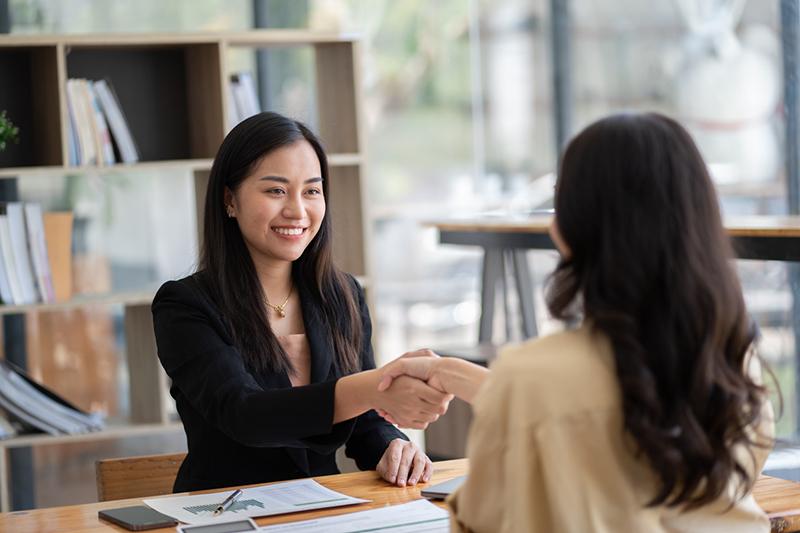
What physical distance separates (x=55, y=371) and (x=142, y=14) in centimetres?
156

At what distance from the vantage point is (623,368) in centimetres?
128

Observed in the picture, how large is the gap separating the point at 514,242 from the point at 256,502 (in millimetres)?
2621

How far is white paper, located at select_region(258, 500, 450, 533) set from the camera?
→ 175cm

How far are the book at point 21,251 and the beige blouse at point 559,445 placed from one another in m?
2.77

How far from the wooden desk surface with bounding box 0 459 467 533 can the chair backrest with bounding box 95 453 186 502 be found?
0.26 metres

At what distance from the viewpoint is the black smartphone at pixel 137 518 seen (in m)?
1.79

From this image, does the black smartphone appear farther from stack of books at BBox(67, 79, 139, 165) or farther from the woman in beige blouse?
stack of books at BBox(67, 79, 139, 165)

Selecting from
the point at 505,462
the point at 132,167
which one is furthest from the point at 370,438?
the point at 132,167

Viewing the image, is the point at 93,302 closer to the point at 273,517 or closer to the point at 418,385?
the point at 418,385

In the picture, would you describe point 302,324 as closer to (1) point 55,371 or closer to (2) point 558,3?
(1) point 55,371

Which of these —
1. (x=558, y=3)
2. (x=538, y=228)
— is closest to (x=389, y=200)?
(x=558, y=3)

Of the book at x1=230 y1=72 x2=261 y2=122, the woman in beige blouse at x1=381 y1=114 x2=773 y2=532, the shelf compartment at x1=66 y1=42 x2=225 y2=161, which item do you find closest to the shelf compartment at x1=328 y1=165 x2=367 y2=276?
the book at x1=230 y1=72 x2=261 y2=122

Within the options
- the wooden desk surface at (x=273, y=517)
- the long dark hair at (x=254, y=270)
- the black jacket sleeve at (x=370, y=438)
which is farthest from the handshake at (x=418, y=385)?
the long dark hair at (x=254, y=270)

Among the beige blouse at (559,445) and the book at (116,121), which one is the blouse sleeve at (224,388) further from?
the book at (116,121)
